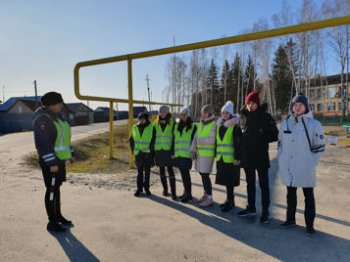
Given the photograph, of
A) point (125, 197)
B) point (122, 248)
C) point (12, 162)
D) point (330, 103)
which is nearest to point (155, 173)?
point (125, 197)

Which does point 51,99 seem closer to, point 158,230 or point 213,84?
point 158,230

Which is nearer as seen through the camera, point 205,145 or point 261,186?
point 261,186

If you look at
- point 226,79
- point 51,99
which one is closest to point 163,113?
point 51,99

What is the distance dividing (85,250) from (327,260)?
2649 mm

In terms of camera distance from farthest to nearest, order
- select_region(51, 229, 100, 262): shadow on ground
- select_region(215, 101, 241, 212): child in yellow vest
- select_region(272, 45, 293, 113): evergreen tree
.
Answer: select_region(272, 45, 293, 113): evergreen tree → select_region(215, 101, 241, 212): child in yellow vest → select_region(51, 229, 100, 262): shadow on ground

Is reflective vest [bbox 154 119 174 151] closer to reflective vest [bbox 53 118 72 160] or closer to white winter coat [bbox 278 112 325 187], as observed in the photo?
reflective vest [bbox 53 118 72 160]

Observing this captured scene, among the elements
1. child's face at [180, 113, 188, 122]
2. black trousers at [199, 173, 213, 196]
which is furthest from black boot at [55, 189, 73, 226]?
child's face at [180, 113, 188, 122]

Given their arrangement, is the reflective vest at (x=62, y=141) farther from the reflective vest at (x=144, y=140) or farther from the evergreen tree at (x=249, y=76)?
the evergreen tree at (x=249, y=76)

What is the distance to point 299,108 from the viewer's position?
14.0 feet

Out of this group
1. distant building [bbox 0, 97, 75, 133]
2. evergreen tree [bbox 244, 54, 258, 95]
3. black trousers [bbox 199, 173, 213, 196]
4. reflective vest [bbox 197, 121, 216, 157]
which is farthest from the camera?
distant building [bbox 0, 97, 75, 133]

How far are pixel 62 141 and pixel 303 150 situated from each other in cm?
320

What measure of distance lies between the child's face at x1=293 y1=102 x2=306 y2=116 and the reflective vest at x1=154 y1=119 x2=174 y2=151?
7.81 ft

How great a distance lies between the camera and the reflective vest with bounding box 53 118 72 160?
4527 millimetres

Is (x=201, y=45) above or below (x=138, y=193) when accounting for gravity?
above
